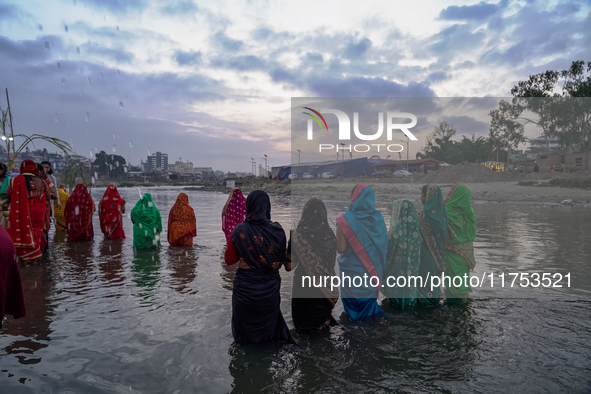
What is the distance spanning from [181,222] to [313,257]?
525cm

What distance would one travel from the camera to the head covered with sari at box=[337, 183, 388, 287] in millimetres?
3670

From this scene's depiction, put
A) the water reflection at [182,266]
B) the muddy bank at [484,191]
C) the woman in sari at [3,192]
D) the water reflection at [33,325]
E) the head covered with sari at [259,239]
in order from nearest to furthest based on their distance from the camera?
the head covered with sari at [259,239]
the water reflection at [33,325]
the water reflection at [182,266]
the woman in sari at [3,192]
the muddy bank at [484,191]

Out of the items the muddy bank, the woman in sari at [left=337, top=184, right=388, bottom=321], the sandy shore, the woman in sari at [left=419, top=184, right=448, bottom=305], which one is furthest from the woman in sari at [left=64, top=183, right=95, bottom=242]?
the sandy shore

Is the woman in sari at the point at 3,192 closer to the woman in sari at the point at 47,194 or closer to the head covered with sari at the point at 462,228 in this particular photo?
the woman in sari at the point at 47,194

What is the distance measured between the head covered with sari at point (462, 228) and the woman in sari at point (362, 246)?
44.5 inches

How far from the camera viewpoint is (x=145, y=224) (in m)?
7.49

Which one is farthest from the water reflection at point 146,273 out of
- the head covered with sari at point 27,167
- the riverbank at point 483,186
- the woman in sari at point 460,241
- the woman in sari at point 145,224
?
the riverbank at point 483,186

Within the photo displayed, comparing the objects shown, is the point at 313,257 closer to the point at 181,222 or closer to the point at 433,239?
the point at 433,239

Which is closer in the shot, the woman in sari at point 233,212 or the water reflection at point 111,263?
the water reflection at point 111,263

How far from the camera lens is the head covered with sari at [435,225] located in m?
4.23

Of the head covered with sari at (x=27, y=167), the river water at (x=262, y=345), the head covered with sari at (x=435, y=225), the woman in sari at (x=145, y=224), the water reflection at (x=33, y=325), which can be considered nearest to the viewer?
the river water at (x=262, y=345)

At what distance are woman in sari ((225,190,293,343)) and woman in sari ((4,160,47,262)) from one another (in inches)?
174

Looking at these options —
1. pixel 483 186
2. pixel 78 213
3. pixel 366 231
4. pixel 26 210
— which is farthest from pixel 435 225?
pixel 483 186

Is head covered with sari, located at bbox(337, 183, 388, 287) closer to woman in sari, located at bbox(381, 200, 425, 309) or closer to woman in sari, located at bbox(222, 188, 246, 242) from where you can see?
woman in sari, located at bbox(381, 200, 425, 309)
